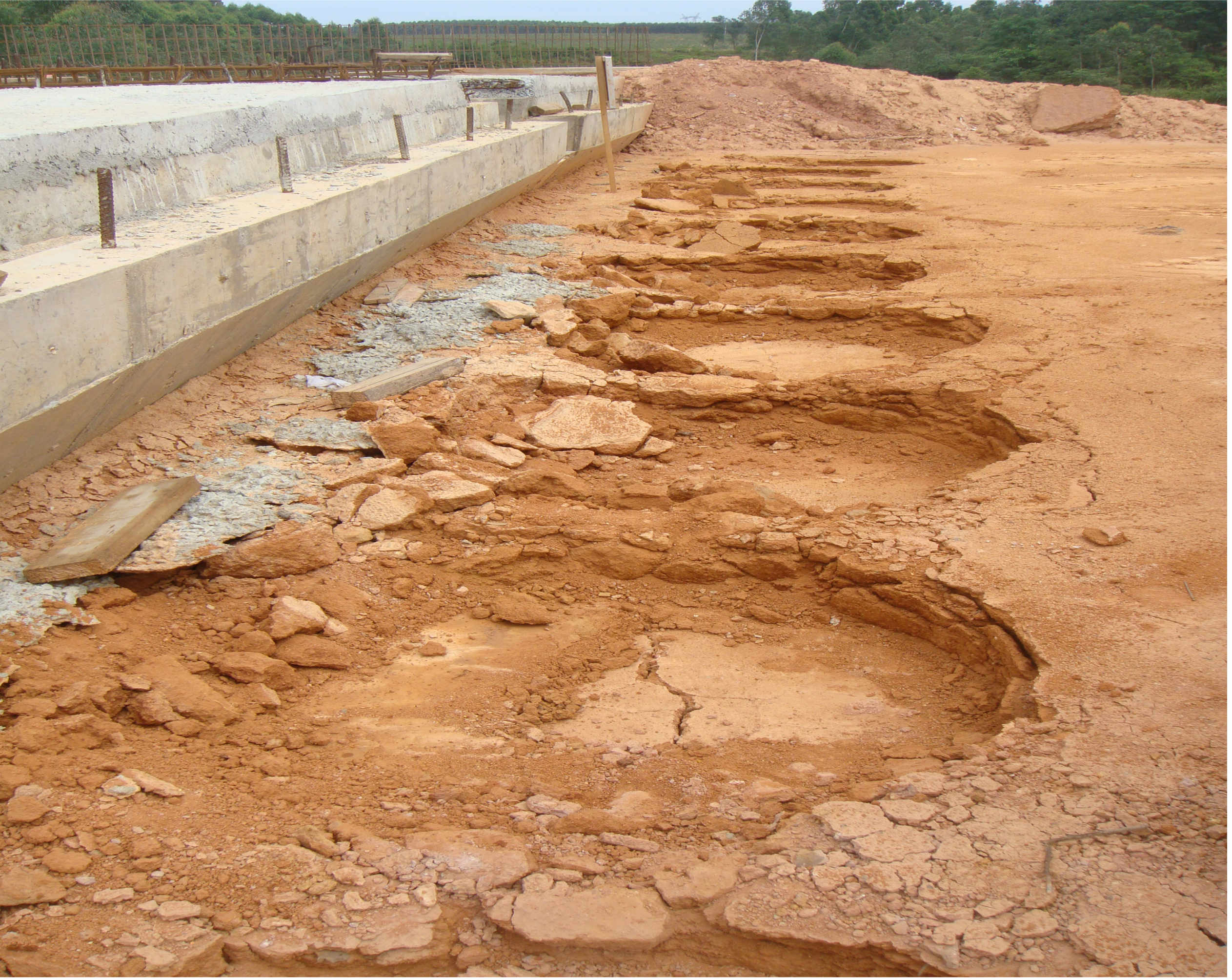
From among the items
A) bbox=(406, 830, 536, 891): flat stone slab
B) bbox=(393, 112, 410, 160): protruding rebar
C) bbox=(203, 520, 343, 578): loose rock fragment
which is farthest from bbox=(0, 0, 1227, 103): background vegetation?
bbox=(406, 830, 536, 891): flat stone slab

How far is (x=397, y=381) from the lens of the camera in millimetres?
5340

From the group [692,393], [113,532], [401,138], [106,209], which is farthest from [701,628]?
[401,138]

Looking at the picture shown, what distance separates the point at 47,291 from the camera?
3789 mm

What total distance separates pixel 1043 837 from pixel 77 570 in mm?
3314

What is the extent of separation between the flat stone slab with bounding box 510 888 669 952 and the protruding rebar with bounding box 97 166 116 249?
3.83 meters

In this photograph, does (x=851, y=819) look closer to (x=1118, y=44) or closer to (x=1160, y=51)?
(x=1118, y=44)

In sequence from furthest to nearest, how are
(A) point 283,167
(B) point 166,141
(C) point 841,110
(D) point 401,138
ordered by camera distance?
1. (C) point 841,110
2. (D) point 401,138
3. (A) point 283,167
4. (B) point 166,141

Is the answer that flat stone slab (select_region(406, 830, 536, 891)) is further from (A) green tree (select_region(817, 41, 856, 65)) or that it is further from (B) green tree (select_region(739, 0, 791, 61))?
(B) green tree (select_region(739, 0, 791, 61))

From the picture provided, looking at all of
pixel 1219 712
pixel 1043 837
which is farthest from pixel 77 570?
pixel 1219 712

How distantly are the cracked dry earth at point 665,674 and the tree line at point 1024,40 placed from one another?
20.8 meters

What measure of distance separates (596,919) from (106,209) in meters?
4.01

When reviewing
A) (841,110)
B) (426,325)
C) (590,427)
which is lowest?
(590,427)

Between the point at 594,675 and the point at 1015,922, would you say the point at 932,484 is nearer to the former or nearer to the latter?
the point at 594,675

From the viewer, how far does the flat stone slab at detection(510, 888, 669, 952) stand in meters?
2.19
